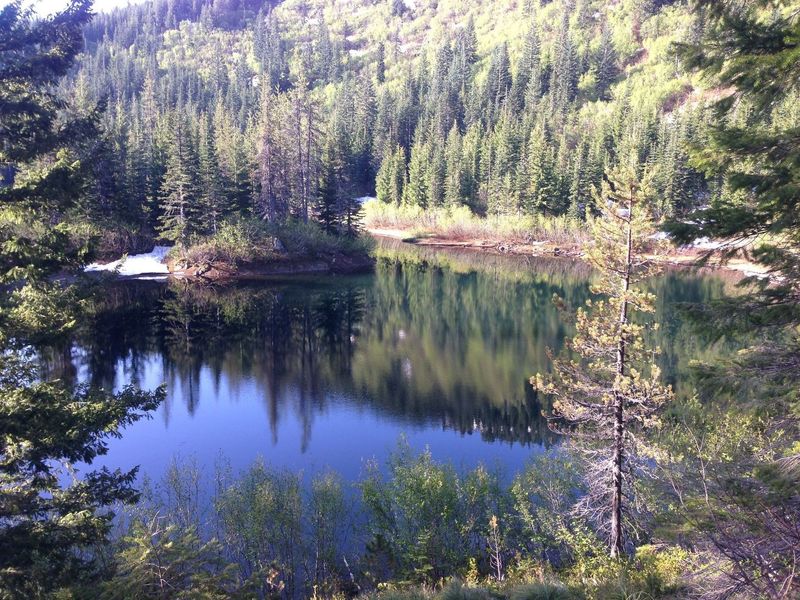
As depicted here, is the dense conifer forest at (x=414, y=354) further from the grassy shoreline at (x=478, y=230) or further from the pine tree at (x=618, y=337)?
the grassy shoreline at (x=478, y=230)

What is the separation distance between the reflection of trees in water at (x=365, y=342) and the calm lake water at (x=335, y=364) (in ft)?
0.41

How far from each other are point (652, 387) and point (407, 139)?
108777 mm

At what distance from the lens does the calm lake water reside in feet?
72.8

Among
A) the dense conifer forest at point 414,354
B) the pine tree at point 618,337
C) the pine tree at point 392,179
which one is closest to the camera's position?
the dense conifer forest at point 414,354

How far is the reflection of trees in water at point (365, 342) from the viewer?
26422 mm

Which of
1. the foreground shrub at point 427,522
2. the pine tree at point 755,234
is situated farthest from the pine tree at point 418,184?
the pine tree at point 755,234

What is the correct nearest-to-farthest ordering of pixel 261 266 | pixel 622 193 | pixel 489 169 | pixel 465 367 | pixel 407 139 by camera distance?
pixel 622 193, pixel 465 367, pixel 261 266, pixel 489 169, pixel 407 139

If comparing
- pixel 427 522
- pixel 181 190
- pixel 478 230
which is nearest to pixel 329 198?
pixel 181 190

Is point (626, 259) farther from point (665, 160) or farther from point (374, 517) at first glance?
point (665, 160)

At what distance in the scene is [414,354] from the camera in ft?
111

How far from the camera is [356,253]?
6119 centimetres

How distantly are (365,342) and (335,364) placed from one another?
15.1 ft

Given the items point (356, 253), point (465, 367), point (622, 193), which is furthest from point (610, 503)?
point (356, 253)

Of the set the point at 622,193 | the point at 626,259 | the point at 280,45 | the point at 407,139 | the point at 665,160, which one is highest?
the point at 280,45
